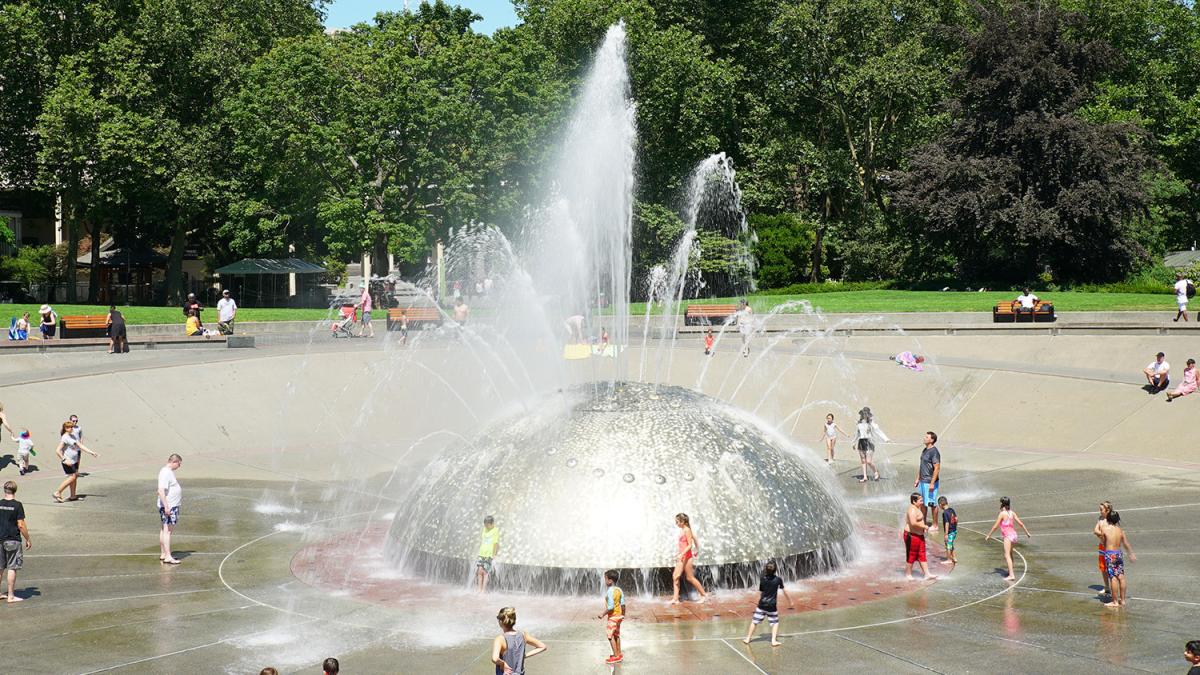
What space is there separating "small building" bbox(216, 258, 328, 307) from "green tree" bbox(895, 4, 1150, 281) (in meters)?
31.7

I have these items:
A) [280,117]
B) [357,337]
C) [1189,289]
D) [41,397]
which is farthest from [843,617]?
[280,117]

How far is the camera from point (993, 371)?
30203mm

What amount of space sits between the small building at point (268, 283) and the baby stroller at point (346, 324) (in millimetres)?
19919

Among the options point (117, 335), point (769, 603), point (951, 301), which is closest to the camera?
point (769, 603)

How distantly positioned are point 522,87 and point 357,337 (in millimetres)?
20394

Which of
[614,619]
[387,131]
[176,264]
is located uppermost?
[387,131]

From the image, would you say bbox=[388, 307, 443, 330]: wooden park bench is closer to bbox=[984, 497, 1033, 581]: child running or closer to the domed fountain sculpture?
the domed fountain sculpture

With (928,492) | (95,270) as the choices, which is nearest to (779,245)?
(95,270)

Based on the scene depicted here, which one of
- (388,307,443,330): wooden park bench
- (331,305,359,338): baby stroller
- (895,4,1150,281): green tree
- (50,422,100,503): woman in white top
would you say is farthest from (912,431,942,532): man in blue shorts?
(895,4,1150,281): green tree

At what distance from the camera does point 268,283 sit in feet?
226

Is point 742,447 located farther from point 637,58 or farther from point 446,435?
point 637,58

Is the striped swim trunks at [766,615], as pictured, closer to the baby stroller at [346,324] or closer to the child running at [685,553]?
the child running at [685,553]

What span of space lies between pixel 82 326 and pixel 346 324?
8.46 m

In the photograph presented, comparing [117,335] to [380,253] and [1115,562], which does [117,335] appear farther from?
[1115,562]
